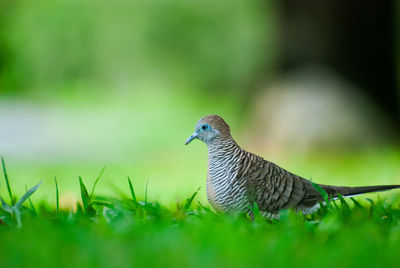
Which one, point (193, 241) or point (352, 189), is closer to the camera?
point (193, 241)

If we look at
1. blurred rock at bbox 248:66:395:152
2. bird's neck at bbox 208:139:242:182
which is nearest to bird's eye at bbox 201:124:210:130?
bird's neck at bbox 208:139:242:182

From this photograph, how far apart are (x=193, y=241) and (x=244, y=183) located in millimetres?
833

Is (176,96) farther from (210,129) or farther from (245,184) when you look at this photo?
(245,184)

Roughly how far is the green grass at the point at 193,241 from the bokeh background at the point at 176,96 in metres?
0.80

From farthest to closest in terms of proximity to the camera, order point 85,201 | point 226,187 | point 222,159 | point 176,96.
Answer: point 176,96
point 85,201
point 222,159
point 226,187

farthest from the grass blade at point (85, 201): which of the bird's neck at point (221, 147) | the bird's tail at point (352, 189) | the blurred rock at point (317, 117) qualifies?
the blurred rock at point (317, 117)

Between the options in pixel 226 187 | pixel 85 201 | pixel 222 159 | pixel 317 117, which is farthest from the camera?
pixel 317 117

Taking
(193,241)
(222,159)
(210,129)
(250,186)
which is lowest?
(193,241)

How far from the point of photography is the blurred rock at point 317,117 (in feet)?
28.4

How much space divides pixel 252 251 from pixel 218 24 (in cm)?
2213

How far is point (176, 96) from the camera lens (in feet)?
74.4

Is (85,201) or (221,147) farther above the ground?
(221,147)

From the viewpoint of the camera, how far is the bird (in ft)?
11.5

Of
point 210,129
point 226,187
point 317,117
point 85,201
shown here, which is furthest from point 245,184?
point 317,117
